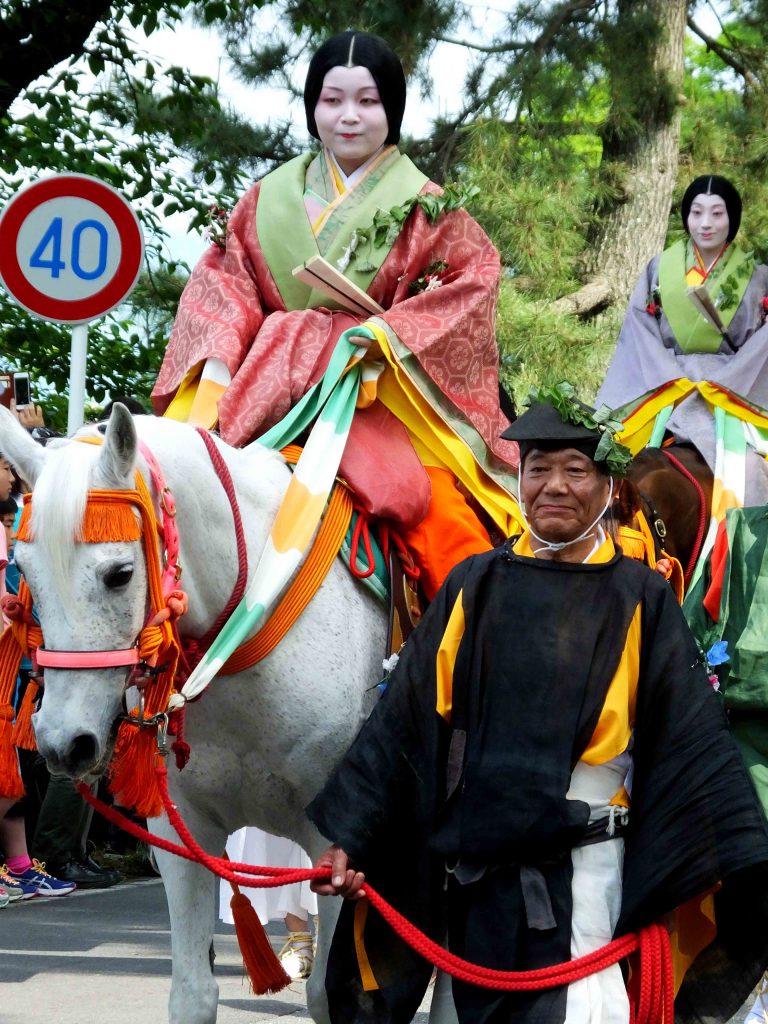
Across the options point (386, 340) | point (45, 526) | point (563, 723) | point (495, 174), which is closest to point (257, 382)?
point (386, 340)

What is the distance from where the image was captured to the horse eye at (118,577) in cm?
382

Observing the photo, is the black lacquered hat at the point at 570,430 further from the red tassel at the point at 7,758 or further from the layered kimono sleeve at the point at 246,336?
the red tassel at the point at 7,758

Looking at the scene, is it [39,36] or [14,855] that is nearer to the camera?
[14,855]

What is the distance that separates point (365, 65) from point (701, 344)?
10.6 feet

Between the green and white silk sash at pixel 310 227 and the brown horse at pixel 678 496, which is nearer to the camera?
the green and white silk sash at pixel 310 227

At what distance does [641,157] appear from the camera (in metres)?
14.2

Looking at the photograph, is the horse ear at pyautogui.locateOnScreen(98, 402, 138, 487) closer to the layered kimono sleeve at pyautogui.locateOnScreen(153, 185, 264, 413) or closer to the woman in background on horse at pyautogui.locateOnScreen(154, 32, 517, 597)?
the woman in background on horse at pyautogui.locateOnScreen(154, 32, 517, 597)

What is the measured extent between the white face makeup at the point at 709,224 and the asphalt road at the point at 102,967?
3727 mm

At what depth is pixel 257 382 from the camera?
16.7ft

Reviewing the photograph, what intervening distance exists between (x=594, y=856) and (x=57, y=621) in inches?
52.4

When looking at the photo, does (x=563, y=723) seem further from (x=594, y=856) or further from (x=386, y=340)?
(x=386, y=340)

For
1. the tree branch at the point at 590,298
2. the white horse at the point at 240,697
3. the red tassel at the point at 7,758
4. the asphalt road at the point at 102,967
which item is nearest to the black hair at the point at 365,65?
the white horse at the point at 240,697

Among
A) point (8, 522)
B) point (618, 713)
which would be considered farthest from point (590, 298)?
point (618, 713)

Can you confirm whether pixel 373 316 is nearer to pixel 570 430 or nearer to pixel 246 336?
pixel 246 336
